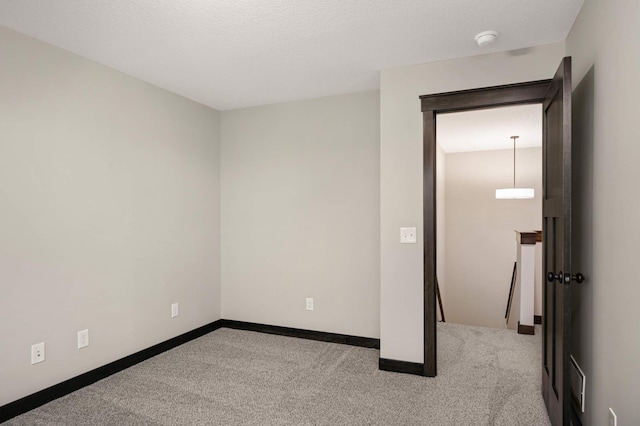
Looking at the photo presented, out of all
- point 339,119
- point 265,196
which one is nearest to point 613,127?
point 339,119

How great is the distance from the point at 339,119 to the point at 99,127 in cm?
207

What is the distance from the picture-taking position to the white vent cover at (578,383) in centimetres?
203

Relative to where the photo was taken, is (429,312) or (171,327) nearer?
(429,312)

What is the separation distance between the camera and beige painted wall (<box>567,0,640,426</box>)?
1.45 m

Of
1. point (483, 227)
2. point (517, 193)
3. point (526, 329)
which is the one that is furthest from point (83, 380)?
point (483, 227)

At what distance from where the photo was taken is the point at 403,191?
3014mm

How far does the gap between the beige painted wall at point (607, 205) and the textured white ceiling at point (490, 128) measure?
187 centimetres

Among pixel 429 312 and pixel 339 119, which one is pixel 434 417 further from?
pixel 339 119

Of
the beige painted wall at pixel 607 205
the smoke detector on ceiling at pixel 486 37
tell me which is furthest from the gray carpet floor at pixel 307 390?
the smoke detector on ceiling at pixel 486 37

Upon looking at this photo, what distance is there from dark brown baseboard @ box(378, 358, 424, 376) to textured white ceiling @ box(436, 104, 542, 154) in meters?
2.53

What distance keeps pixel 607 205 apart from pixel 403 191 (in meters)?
1.45

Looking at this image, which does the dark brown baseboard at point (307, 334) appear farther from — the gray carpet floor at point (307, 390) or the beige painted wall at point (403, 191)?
the beige painted wall at point (403, 191)

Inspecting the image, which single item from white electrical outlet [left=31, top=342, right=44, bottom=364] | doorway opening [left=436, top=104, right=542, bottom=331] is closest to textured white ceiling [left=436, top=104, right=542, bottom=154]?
doorway opening [left=436, top=104, right=542, bottom=331]

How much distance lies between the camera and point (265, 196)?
411 centimetres
